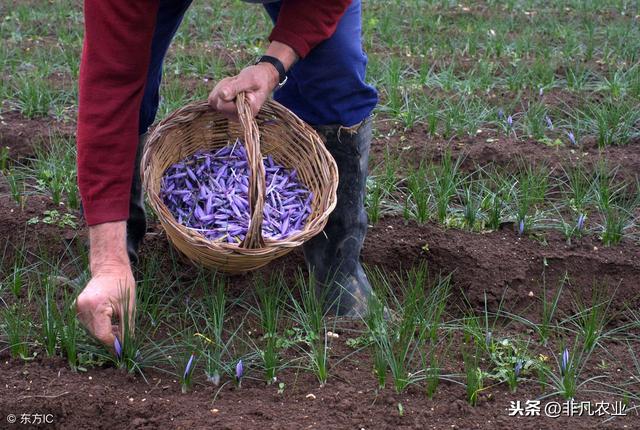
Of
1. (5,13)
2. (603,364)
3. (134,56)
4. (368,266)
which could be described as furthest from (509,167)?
(5,13)

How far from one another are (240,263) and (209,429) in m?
0.44

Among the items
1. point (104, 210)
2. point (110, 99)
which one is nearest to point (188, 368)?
point (104, 210)

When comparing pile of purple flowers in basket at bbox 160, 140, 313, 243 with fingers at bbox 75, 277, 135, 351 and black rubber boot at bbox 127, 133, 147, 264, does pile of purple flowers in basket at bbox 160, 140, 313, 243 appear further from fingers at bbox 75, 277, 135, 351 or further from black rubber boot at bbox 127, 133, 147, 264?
fingers at bbox 75, 277, 135, 351

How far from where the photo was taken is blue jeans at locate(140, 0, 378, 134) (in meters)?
2.47

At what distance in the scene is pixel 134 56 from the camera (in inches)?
84.6

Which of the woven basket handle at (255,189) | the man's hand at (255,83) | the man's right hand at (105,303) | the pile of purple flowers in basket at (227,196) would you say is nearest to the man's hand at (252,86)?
the man's hand at (255,83)

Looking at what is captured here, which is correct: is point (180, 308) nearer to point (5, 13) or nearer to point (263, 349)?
point (263, 349)

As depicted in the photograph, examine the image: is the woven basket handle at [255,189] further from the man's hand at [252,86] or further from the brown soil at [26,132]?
the brown soil at [26,132]

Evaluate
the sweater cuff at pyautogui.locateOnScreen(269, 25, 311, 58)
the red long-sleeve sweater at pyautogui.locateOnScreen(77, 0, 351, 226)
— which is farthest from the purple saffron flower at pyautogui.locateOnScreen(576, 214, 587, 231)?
the red long-sleeve sweater at pyautogui.locateOnScreen(77, 0, 351, 226)

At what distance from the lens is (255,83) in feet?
7.52

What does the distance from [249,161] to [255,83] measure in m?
0.25

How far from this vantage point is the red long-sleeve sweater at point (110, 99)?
2.10 m

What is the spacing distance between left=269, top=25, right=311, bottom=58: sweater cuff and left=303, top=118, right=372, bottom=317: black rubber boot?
0.34 m

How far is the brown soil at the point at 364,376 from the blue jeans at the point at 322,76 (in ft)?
1.67
